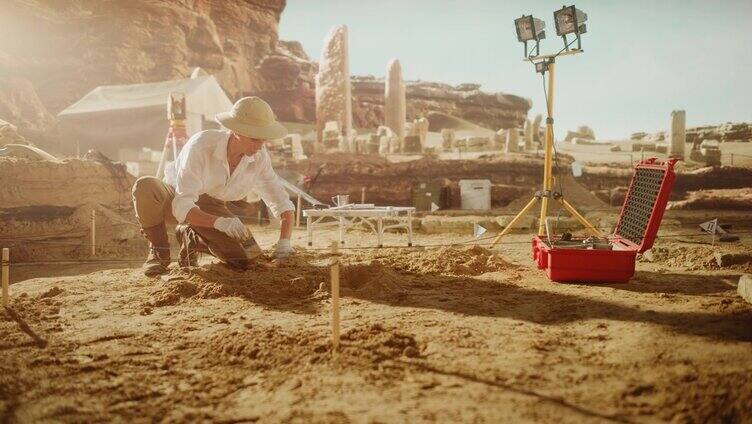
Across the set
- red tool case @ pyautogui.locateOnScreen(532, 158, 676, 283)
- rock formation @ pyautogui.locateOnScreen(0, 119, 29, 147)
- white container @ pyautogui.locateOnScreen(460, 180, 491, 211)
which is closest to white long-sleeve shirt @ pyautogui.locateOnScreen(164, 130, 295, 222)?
red tool case @ pyautogui.locateOnScreen(532, 158, 676, 283)

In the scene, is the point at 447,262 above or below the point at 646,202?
below

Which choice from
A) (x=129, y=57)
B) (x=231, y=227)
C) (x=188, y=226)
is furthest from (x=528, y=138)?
(x=129, y=57)

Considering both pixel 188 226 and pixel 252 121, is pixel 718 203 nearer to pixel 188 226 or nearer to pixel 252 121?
pixel 252 121

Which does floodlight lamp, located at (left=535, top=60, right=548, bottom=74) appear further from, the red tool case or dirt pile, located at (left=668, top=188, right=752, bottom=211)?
dirt pile, located at (left=668, top=188, right=752, bottom=211)

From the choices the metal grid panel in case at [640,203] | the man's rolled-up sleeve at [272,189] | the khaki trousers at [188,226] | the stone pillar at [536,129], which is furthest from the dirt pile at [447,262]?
the stone pillar at [536,129]

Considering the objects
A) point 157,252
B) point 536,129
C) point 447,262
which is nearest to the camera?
point 157,252

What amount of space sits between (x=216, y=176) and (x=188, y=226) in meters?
0.54

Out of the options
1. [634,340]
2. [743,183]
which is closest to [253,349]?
[634,340]

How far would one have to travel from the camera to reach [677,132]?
1404 centimetres

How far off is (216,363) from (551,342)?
4.98 ft

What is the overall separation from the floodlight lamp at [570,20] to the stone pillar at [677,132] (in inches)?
432

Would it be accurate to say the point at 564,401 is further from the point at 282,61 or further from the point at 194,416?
the point at 282,61

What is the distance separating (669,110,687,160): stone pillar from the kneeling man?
44.3 feet

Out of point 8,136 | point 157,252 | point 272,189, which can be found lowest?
point 157,252
